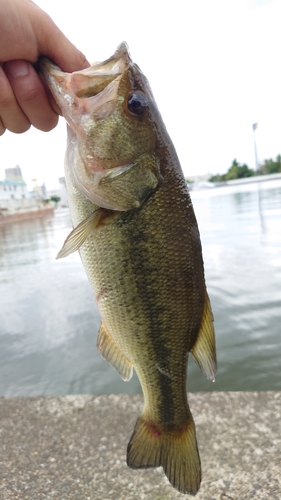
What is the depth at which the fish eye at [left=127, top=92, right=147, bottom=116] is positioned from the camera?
4.64ft

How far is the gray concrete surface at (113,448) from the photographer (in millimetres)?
1978

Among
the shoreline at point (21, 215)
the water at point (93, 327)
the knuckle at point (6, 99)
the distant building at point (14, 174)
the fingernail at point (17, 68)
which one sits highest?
the distant building at point (14, 174)

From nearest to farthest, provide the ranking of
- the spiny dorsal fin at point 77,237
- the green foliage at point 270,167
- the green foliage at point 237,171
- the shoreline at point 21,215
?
the spiny dorsal fin at point 77,237 < the shoreline at point 21,215 < the green foliage at point 270,167 < the green foliage at point 237,171

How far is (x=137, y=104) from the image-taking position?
1423 millimetres

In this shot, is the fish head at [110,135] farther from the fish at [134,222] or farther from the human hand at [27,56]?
the human hand at [27,56]

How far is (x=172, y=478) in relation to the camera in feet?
4.75

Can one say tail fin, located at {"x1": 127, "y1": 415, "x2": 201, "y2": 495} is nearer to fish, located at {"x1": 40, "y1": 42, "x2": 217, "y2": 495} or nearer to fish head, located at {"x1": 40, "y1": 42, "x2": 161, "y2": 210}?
fish, located at {"x1": 40, "y1": 42, "x2": 217, "y2": 495}

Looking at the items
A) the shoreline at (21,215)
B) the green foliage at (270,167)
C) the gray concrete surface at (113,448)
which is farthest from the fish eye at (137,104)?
the green foliage at (270,167)

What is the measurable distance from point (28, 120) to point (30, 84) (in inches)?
8.5

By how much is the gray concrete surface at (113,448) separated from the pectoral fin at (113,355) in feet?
2.81

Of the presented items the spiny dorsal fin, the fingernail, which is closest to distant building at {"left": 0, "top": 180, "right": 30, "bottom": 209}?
the fingernail

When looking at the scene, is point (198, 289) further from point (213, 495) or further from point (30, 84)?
point (213, 495)

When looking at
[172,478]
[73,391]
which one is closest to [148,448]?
[172,478]

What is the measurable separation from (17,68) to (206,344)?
1.31m
